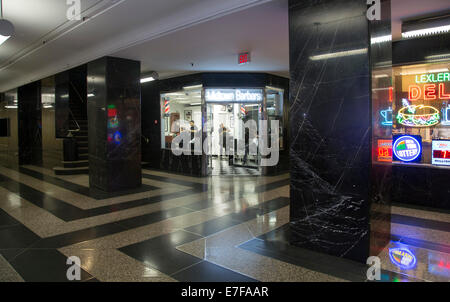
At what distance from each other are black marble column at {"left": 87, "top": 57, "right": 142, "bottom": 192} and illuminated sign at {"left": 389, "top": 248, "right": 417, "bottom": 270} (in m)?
5.27

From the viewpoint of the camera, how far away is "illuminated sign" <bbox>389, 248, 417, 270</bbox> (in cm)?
292

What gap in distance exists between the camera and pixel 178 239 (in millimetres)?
3646

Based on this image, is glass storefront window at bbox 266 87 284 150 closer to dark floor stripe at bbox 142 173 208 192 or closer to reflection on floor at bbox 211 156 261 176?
reflection on floor at bbox 211 156 261 176

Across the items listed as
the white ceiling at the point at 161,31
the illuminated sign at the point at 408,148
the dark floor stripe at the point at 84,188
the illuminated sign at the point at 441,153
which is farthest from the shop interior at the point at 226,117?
the illuminated sign at the point at 441,153

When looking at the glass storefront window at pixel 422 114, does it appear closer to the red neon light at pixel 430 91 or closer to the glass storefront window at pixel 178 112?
the red neon light at pixel 430 91

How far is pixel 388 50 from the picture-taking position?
3.39 meters

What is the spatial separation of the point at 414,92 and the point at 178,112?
21.1 feet

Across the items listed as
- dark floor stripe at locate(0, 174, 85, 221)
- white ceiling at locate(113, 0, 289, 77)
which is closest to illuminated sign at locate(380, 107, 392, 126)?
white ceiling at locate(113, 0, 289, 77)

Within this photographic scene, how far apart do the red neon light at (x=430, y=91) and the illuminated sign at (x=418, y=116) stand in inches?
6.9

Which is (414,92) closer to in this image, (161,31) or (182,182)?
(161,31)

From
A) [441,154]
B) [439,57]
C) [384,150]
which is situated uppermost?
[439,57]

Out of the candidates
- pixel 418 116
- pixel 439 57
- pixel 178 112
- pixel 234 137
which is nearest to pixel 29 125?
pixel 178 112
